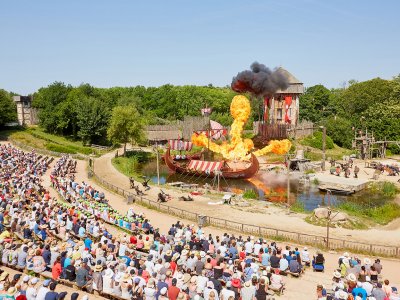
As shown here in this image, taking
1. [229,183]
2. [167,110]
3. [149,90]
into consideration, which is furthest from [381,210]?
[149,90]

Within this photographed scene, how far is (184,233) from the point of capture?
59.9 ft

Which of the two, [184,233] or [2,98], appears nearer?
[184,233]

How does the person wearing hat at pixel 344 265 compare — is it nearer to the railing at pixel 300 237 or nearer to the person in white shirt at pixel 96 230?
→ the railing at pixel 300 237

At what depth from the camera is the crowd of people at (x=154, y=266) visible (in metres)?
11.4

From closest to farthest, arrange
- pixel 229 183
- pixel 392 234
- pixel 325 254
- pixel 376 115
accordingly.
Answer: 1. pixel 325 254
2. pixel 392 234
3. pixel 229 183
4. pixel 376 115

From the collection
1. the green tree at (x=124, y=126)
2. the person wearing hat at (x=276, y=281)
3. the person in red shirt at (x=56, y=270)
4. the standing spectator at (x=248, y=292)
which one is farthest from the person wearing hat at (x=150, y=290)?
the green tree at (x=124, y=126)

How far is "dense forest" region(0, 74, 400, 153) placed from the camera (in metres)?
67.0

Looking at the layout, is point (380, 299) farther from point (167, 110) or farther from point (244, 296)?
point (167, 110)

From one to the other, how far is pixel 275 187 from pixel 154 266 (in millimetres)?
32757

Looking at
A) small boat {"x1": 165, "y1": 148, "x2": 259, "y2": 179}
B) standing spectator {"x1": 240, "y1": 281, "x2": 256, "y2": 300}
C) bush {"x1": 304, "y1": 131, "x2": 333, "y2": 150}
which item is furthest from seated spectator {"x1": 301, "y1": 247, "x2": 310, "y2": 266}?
bush {"x1": 304, "y1": 131, "x2": 333, "y2": 150}

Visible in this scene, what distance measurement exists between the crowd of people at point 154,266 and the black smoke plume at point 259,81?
170 feet

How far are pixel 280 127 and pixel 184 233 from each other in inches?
2201

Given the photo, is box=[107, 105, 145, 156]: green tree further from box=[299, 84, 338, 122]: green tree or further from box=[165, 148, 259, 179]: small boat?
box=[299, 84, 338, 122]: green tree

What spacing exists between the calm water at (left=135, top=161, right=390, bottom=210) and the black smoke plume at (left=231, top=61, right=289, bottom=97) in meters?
22.6
